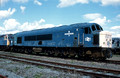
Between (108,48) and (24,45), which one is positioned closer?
(108,48)

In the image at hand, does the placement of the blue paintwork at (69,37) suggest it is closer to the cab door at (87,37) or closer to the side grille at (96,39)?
the cab door at (87,37)

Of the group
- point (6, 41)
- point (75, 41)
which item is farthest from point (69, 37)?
point (6, 41)

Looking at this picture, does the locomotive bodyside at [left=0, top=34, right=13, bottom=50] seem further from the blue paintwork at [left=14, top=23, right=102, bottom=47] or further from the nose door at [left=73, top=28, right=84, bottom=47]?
the nose door at [left=73, top=28, right=84, bottom=47]

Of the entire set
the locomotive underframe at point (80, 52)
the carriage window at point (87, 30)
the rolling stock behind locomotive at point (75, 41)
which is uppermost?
the carriage window at point (87, 30)

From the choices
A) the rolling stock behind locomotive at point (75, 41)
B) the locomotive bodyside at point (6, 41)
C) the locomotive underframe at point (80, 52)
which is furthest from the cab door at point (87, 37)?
the locomotive bodyside at point (6, 41)

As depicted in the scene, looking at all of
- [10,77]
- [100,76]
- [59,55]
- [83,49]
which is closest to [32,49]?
[59,55]

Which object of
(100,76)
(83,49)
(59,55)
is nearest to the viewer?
(100,76)

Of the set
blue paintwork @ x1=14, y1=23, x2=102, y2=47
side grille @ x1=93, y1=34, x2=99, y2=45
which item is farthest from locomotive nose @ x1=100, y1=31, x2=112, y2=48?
blue paintwork @ x1=14, y1=23, x2=102, y2=47

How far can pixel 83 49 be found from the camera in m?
14.2

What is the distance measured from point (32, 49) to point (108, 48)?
12.4m

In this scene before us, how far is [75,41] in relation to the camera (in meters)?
15.0

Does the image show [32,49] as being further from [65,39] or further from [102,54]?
[102,54]

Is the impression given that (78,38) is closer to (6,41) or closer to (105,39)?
(105,39)

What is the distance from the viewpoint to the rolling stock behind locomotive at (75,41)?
520 inches
